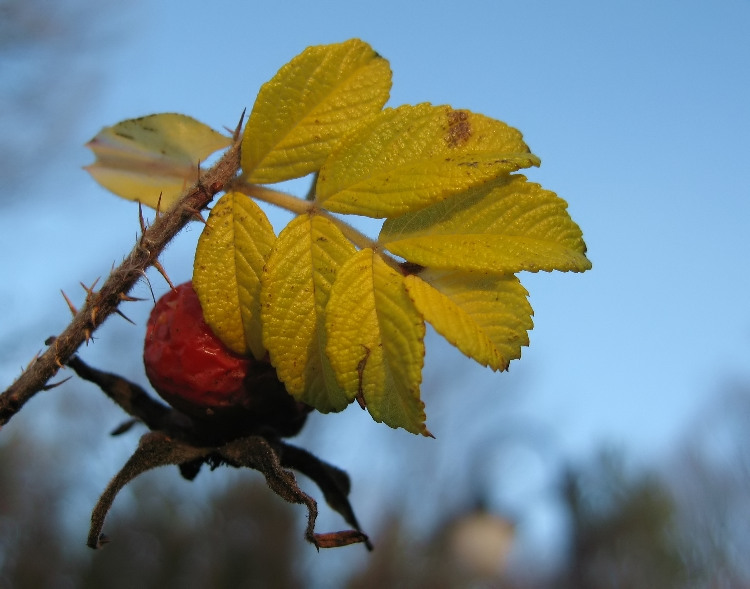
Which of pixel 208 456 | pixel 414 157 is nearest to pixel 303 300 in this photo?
pixel 414 157

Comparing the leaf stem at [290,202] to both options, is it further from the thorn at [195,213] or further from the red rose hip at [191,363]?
the red rose hip at [191,363]

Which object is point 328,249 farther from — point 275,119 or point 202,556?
point 202,556

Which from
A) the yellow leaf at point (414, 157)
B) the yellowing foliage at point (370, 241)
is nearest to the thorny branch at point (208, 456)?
the yellowing foliage at point (370, 241)

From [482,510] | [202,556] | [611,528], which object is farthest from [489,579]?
[202,556]

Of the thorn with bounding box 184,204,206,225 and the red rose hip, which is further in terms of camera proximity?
the red rose hip

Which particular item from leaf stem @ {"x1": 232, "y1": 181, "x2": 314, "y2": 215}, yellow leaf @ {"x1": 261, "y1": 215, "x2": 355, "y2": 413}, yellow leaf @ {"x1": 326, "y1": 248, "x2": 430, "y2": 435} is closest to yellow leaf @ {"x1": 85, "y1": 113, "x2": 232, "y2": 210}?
leaf stem @ {"x1": 232, "y1": 181, "x2": 314, "y2": 215}

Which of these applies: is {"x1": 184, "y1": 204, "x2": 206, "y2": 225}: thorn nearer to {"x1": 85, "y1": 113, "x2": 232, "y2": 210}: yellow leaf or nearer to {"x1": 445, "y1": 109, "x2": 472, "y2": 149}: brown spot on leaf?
{"x1": 85, "y1": 113, "x2": 232, "y2": 210}: yellow leaf

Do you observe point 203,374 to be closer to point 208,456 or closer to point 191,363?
point 191,363
